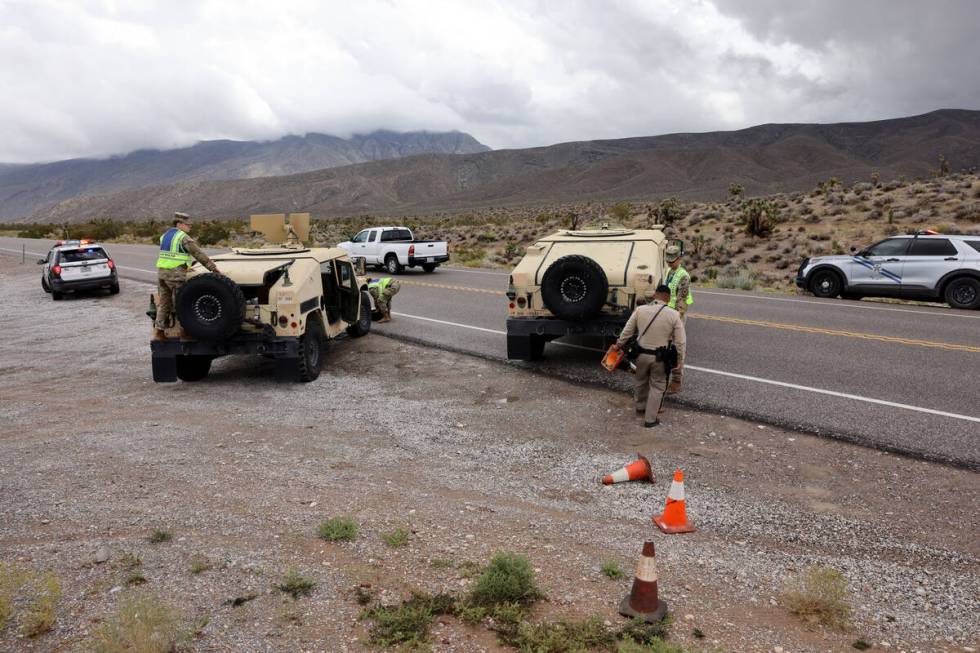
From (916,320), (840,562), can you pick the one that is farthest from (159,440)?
(916,320)

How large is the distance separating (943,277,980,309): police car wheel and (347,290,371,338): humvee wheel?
42.0 ft

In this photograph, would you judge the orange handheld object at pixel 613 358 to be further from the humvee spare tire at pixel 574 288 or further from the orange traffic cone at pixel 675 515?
the orange traffic cone at pixel 675 515

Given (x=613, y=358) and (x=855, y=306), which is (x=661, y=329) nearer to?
(x=613, y=358)

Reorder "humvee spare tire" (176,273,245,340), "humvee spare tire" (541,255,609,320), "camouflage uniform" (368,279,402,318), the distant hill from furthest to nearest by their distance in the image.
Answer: the distant hill < "camouflage uniform" (368,279,402,318) < "humvee spare tire" (541,255,609,320) < "humvee spare tire" (176,273,245,340)

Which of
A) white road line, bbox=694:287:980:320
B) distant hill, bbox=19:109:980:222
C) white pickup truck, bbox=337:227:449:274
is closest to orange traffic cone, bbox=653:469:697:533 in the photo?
white road line, bbox=694:287:980:320

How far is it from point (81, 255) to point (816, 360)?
1978 cm

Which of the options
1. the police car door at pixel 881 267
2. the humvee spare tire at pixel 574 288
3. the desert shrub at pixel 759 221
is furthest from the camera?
the desert shrub at pixel 759 221

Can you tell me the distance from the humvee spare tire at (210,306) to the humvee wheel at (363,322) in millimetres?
3680

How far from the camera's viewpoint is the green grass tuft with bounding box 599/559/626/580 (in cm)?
445

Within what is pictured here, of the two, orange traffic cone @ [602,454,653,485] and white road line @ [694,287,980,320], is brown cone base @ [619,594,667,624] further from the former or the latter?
white road line @ [694,287,980,320]

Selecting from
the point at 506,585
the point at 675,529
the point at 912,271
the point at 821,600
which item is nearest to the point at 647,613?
the point at 506,585

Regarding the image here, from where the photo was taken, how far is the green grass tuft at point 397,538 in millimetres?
4832

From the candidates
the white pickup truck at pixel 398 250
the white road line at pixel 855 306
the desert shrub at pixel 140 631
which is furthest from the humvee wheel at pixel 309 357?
the white pickup truck at pixel 398 250

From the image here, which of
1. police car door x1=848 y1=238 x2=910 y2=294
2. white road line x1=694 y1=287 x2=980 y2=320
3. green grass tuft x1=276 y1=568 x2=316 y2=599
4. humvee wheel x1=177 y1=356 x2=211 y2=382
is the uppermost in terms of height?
police car door x1=848 y1=238 x2=910 y2=294
